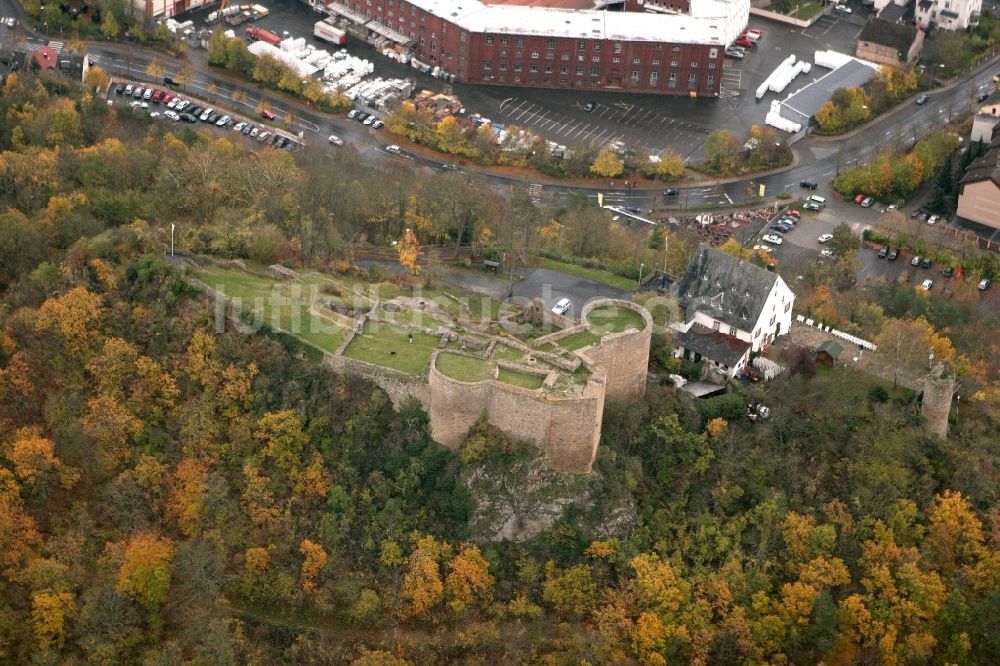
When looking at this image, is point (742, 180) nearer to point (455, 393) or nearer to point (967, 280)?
point (967, 280)

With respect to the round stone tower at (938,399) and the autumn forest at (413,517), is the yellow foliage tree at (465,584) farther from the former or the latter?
the round stone tower at (938,399)

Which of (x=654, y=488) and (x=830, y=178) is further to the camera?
(x=830, y=178)

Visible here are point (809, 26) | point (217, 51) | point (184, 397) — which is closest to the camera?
point (184, 397)

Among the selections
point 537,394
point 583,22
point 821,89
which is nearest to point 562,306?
point 537,394

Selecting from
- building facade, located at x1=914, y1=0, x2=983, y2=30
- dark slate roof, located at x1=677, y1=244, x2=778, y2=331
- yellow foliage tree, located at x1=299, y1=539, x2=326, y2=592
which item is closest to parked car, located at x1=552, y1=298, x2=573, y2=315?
dark slate roof, located at x1=677, y1=244, x2=778, y2=331

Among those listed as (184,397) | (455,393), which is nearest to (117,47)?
(184,397)

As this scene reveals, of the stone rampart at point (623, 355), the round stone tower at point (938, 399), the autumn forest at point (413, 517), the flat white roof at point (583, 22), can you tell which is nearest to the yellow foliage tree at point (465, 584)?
the autumn forest at point (413, 517)
